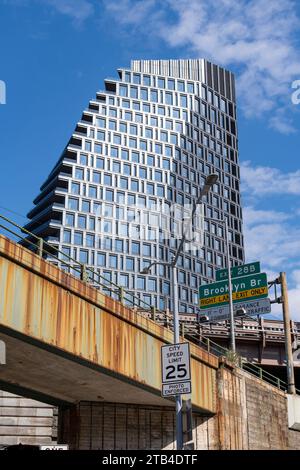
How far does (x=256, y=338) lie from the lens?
186ft

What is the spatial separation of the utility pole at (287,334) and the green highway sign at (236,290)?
1240 mm

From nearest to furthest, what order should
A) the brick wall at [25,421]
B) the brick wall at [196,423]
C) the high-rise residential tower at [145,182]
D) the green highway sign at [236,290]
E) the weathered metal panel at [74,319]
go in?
the weathered metal panel at [74,319]
the brick wall at [196,423]
the brick wall at [25,421]
the green highway sign at [236,290]
the high-rise residential tower at [145,182]

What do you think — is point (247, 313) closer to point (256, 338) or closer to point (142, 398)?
point (256, 338)

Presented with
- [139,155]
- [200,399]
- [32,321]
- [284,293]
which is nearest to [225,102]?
[139,155]

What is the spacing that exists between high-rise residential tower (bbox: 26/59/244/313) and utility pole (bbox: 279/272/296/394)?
2962 inches

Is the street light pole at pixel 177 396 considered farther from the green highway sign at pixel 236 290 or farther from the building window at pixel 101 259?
the building window at pixel 101 259

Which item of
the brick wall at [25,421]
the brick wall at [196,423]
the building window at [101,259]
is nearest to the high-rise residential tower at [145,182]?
the building window at [101,259]

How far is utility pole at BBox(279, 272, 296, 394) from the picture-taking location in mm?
41625

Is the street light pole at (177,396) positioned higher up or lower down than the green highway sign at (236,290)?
lower down

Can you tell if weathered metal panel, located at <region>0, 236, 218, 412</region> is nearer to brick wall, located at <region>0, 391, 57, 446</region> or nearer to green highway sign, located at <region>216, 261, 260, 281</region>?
brick wall, located at <region>0, 391, 57, 446</region>

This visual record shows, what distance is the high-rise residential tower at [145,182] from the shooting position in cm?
12512

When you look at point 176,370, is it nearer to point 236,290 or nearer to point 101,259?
point 236,290
